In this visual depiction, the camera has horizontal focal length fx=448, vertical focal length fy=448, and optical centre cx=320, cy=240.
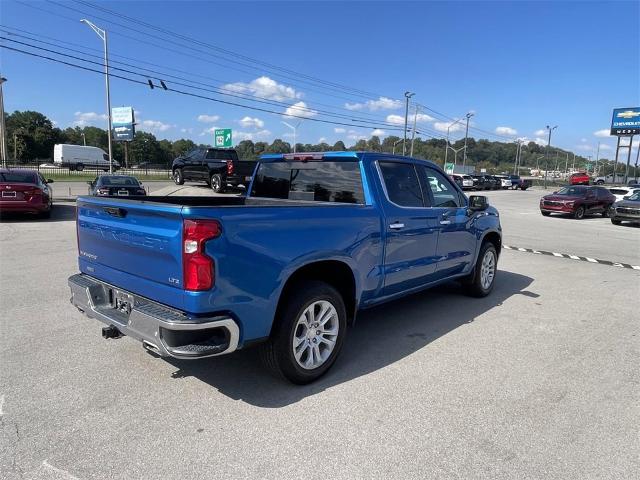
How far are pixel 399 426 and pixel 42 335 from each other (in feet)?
11.9

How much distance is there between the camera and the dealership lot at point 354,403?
2.68 metres

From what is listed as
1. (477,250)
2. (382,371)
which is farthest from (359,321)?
(477,250)

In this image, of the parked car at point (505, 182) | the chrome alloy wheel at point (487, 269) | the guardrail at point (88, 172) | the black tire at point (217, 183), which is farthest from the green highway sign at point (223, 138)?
the chrome alloy wheel at point (487, 269)

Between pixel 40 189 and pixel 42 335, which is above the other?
pixel 40 189

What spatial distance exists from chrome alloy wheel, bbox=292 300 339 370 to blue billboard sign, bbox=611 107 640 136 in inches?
2768

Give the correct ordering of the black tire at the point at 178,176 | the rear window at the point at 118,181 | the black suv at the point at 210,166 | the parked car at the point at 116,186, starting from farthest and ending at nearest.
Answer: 1. the black tire at the point at 178,176
2. the black suv at the point at 210,166
3. the rear window at the point at 118,181
4. the parked car at the point at 116,186


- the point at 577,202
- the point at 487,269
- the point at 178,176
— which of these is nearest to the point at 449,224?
the point at 487,269

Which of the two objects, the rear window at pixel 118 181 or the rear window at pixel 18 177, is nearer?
the rear window at pixel 18 177

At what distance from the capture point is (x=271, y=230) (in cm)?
311

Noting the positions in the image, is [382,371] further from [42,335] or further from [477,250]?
[42,335]

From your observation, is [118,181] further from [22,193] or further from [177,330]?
[177,330]

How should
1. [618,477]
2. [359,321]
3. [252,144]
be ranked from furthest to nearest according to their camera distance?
[252,144], [359,321], [618,477]

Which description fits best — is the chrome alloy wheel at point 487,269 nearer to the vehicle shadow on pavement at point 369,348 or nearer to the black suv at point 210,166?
the vehicle shadow on pavement at point 369,348

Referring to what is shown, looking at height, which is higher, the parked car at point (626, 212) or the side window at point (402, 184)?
the side window at point (402, 184)
